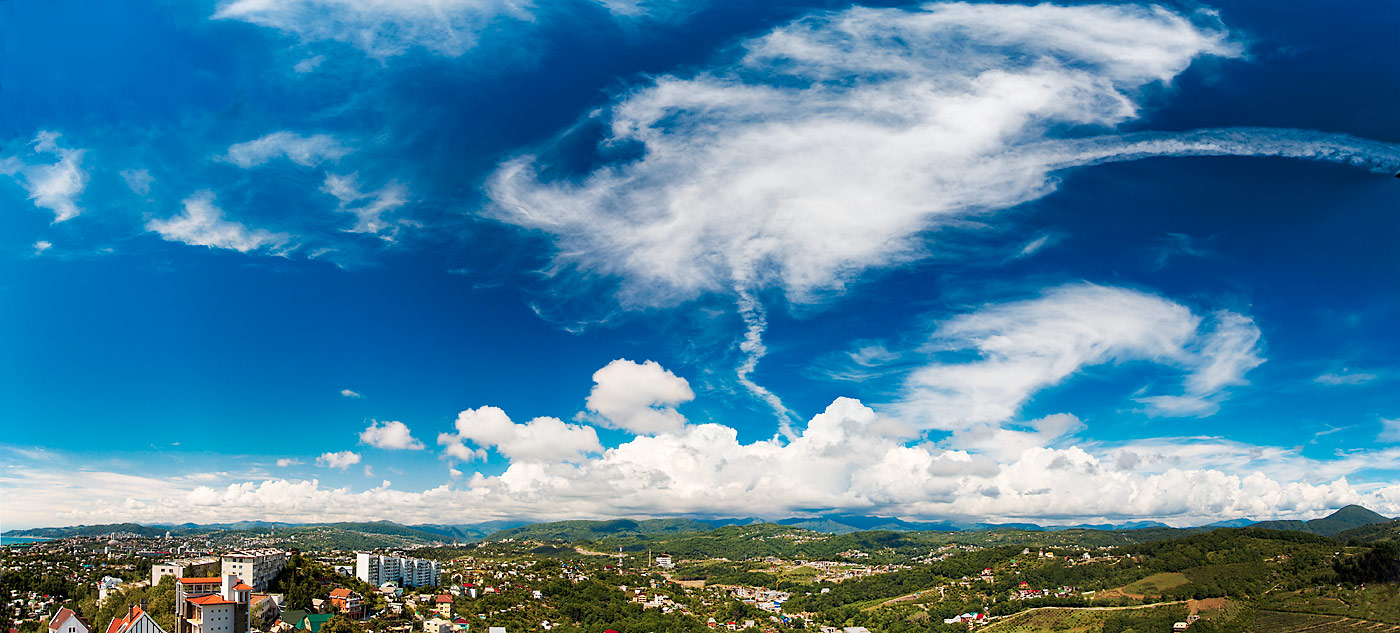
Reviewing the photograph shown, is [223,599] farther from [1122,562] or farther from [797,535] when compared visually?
[797,535]

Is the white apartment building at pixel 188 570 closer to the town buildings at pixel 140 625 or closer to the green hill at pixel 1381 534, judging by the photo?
the town buildings at pixel 140 625

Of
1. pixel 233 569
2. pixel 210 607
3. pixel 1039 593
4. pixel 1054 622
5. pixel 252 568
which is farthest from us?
pixel 1039 593

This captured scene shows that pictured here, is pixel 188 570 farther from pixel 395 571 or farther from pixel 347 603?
pixel 395 571

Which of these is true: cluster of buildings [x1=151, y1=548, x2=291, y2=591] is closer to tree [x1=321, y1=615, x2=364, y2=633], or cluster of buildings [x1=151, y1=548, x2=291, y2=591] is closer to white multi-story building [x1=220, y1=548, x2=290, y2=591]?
white multi-story building [x1=220, y1=548, x2=290, y2=591]

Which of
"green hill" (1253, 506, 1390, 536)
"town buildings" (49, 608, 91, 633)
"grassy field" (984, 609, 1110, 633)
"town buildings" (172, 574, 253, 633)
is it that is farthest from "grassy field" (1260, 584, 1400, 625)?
"green hill" (1253, 506, 1390, 536)

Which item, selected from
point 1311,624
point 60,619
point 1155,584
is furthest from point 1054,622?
point 60,619

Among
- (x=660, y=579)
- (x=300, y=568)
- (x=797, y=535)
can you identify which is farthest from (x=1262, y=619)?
(x=797, y=535)
